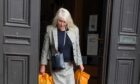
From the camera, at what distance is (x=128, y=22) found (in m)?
5.30

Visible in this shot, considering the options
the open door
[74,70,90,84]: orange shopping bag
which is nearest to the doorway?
[74,70,90,84]: orange shopping bag

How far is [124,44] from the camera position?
5320mm

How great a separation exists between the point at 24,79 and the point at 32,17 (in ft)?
2.88

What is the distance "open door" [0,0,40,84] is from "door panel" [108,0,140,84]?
1.29m

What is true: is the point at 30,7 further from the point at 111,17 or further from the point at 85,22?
the point at 85,22

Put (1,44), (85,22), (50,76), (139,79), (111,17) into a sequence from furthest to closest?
(85,22) < (139,79) < (111,17) < (50,76) < (1,44)

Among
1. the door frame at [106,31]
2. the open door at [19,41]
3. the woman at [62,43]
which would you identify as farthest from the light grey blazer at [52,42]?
the door frame at [106,31]

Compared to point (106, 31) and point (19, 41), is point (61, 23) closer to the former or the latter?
point (19, 41)

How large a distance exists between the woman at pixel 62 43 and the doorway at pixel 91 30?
56cm

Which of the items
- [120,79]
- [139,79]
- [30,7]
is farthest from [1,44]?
[139,79]

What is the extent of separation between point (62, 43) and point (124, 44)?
3.76ft

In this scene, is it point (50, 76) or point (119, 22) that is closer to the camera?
point (50, 76)

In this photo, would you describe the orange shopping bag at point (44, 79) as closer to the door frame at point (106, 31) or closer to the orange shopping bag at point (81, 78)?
the orange shopping bag at point (81, 78)

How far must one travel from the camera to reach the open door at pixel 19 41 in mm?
4477
